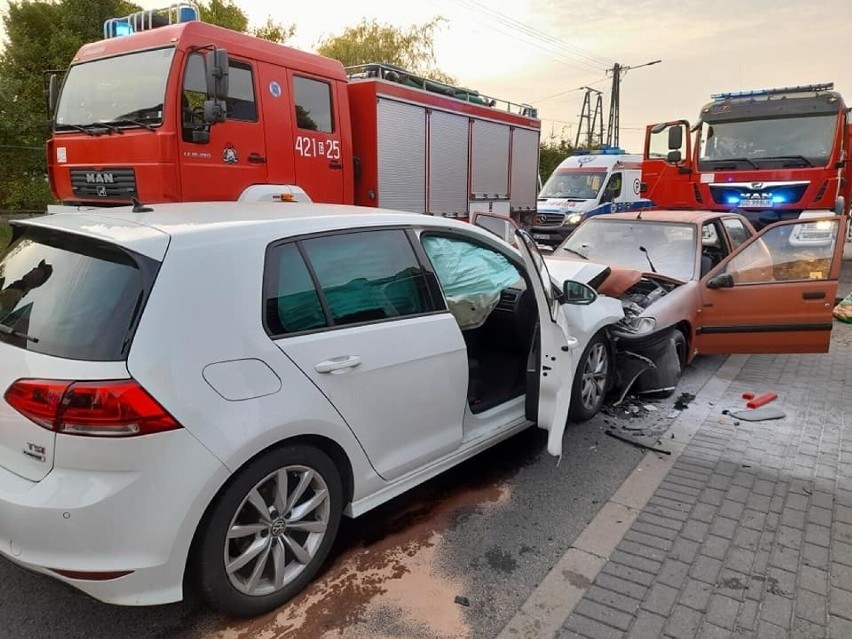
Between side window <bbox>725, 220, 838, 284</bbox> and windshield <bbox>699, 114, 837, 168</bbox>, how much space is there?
5298mm

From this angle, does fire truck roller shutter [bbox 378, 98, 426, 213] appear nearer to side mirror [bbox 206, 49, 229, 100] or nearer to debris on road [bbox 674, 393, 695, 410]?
side mirror [bbox 206, 49, 229, 100]

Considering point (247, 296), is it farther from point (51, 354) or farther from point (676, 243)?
point (676, 243)

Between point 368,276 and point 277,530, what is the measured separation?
3.80 ft

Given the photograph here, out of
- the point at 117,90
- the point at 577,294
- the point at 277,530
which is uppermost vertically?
the point at 117,90

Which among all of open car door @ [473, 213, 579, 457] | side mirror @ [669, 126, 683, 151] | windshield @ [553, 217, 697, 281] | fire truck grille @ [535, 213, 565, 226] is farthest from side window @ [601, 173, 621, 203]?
open car door @ [473, 213, 579, 457]

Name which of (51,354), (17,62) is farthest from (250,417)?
(17,62)

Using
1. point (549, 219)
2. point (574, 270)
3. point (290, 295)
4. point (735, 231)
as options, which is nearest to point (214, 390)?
point (290, 295)

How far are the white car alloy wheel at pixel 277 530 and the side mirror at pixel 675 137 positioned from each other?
9.87m

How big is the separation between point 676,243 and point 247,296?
4.71 meters

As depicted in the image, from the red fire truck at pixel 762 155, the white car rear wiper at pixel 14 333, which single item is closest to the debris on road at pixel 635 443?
the white car rear wiper at pixel 14 333

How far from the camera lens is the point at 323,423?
2.45m

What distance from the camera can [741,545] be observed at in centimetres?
294

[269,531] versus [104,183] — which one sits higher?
[104,183]

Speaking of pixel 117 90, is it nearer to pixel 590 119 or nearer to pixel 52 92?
pixel 52 92
